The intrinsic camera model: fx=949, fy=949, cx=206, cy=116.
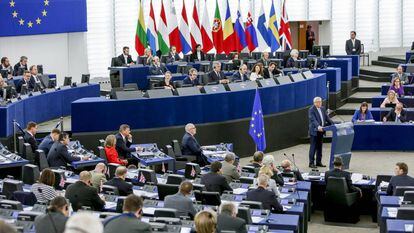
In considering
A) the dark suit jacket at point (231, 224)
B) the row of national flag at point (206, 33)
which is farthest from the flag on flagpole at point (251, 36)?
the dark suit jacket at point (231, 224)

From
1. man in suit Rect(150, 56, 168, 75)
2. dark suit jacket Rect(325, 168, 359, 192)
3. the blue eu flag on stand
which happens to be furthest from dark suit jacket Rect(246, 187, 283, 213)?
man in suit Rect(150, 56, 168, 75)

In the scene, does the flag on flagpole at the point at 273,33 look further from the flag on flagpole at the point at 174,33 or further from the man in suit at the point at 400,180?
the man in suit at the point at 400,180

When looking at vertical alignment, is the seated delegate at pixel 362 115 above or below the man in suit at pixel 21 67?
below

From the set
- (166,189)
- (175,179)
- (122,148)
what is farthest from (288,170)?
(122,148)

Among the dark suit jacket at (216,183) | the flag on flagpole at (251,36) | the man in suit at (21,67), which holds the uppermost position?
the flag on flagpole at (251,36)

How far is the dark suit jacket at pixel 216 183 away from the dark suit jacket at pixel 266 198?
3.69ft

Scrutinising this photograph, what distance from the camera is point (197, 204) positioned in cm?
1436

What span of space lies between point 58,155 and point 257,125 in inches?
230

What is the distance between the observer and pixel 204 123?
23859mm

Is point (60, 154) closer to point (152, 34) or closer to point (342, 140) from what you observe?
point (342, 140)

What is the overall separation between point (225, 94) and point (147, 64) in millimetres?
7829

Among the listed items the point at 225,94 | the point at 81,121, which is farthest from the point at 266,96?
the point at 81,121

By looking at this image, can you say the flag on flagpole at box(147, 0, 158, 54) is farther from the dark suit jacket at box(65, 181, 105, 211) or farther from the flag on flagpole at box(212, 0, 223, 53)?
the dark suit jacket at box(65, 181, 105, 211)

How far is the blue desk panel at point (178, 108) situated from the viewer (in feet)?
72.3
